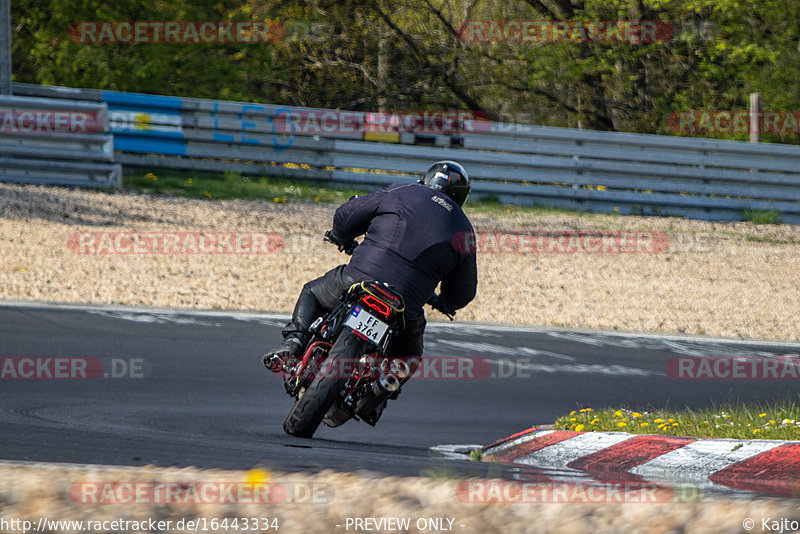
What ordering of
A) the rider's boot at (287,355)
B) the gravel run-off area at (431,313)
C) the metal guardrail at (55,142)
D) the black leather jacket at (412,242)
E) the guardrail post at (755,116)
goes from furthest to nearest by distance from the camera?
the guardrail post at (755,116) → the metal guardrail at (55,142) → the rider's boot at (287,355) → the black leather jacket at (412,242) → the gravel run-off area at (431,313)

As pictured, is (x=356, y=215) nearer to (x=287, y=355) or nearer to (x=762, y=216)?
(x=287, y=355)

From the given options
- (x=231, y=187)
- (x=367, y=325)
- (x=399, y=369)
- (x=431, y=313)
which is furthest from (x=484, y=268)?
(x=367, y=325)

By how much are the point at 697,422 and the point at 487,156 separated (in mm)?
9866

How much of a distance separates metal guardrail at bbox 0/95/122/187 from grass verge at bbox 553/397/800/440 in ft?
30.0

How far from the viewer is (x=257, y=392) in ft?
20.7

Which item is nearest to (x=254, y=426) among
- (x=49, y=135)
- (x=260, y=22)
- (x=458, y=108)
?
(x=49, y=135)

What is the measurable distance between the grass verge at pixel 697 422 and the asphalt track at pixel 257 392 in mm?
397

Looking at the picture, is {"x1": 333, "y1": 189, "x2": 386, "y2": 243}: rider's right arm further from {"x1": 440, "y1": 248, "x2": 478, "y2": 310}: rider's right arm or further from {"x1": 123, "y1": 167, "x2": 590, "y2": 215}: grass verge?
{"x1": 123, "y1": 167, "x2": 590, "y2": 215}: grass verge

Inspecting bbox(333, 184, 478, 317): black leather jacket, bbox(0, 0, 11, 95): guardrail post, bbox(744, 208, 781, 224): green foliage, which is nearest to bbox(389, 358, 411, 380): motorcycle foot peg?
bbox(333, 184, 478, 317): black leather jacket

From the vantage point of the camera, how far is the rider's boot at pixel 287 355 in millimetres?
5223

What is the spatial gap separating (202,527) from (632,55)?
1899 centimetres

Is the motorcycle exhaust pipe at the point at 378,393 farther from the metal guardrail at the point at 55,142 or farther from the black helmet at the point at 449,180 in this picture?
the metal guardrail at the point at 55,142

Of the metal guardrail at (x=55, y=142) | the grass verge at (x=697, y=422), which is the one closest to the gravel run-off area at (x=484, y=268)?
the metal guardrail at (x=55, y=142)

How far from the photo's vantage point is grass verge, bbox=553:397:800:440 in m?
5.38
